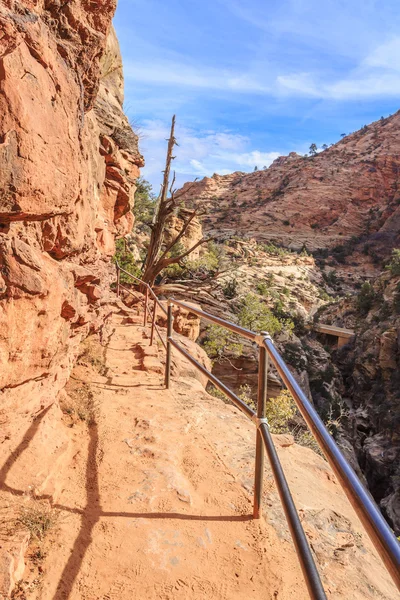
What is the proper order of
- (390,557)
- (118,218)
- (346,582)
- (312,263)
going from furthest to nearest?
(312,263) < (118,218) < (346,582) < (390,557)

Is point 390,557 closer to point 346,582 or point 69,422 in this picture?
point 346,582

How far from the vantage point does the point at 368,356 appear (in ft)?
84.2

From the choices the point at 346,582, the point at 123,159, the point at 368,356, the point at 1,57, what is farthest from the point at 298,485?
the point at 368,356

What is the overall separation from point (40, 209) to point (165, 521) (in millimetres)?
2042

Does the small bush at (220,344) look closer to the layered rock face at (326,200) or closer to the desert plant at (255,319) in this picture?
the desert plant at (255,319)

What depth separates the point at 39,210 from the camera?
7.72 ft

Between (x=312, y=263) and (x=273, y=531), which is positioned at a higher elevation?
(x=312, y=263)

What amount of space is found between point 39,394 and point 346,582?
2.23 metres

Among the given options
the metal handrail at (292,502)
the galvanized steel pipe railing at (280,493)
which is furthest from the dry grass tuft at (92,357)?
the metal handrail at (292,502)

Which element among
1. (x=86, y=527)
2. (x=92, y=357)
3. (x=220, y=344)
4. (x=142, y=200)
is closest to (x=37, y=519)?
(x=86, y=527)

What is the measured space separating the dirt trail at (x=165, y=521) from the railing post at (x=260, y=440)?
114 millimetres

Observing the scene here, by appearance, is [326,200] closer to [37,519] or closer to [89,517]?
[89,517]

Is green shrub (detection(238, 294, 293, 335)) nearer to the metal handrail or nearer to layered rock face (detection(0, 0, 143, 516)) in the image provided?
layered rock face (detection(0, 0, 143, 516))

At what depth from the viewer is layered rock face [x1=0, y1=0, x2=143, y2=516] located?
211cm
